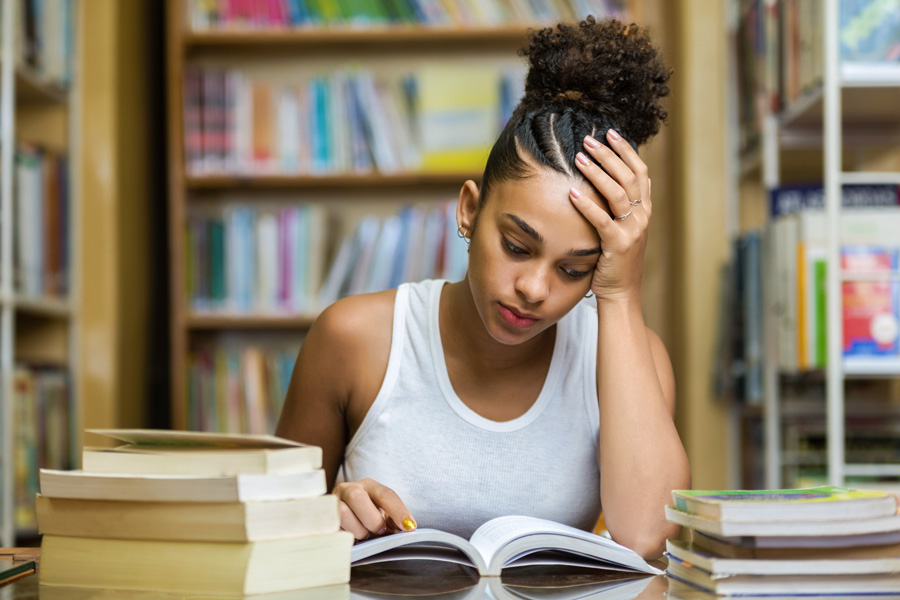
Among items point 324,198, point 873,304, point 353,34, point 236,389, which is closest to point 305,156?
point 324,198

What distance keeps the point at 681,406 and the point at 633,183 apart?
1.71 m

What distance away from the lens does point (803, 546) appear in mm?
752

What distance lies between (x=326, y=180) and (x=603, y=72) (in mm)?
1766

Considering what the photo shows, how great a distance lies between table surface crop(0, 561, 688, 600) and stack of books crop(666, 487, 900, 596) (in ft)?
0.12


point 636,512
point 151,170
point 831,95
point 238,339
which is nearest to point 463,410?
point 636,512

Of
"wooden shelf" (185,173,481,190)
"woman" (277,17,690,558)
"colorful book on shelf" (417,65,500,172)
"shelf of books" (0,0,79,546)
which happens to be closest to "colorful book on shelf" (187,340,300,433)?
"shelf of books" (0,0,79,546)

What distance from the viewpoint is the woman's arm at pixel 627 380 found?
1.08 m

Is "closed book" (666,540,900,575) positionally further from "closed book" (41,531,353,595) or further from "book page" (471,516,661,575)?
"closed book" (41,531,353,595)

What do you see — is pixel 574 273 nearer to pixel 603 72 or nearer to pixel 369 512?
pixel 603 72

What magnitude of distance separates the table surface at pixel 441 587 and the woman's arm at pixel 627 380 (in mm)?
234

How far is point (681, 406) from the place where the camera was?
8.89 ft

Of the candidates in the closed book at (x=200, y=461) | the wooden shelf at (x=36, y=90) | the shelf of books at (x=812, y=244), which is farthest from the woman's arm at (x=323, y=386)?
the wooden shelf at (x=36, y=90)

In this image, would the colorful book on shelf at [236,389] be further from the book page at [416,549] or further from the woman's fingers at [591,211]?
the book page at [416,549]

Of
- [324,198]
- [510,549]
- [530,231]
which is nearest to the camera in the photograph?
[510,549]
